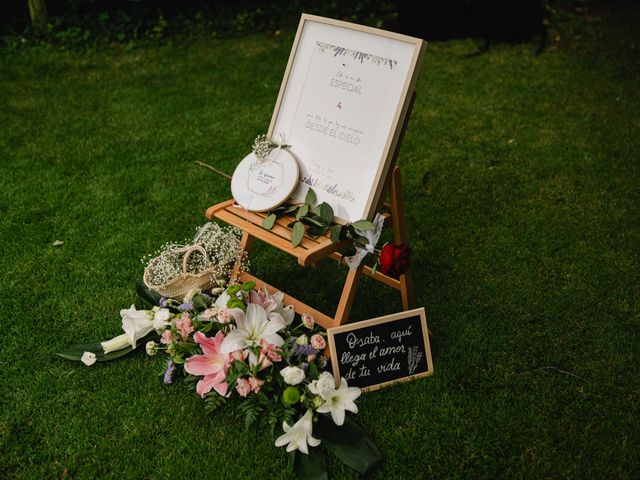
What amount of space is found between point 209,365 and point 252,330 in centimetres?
23

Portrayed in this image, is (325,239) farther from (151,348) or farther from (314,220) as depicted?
(151,348)

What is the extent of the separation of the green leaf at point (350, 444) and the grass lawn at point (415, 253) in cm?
6

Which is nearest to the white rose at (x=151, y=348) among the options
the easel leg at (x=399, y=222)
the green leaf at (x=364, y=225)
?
the green leaf at (x=364, y=225)

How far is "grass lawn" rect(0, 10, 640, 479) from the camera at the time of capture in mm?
2623

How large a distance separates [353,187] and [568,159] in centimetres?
254

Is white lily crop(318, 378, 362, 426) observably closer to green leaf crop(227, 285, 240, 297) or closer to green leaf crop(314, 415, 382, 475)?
green leaf crop(314, 415, 382, 475)

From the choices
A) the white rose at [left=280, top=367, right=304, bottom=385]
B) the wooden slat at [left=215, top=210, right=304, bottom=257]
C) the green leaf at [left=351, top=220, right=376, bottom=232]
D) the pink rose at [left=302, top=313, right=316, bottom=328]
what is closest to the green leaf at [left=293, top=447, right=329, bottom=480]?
the white rose at [left=280, top=367, right=304, bottom=385]

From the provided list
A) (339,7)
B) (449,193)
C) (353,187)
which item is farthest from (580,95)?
(353,187)

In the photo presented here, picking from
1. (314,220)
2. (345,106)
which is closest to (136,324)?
(314,220)

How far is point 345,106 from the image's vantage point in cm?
279

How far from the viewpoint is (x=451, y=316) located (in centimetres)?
330

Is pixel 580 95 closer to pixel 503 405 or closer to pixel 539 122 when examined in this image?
pixel 539 122

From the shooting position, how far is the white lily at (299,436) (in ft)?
8.08

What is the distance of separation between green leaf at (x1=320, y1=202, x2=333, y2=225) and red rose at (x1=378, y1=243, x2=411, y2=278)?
0.87ft
